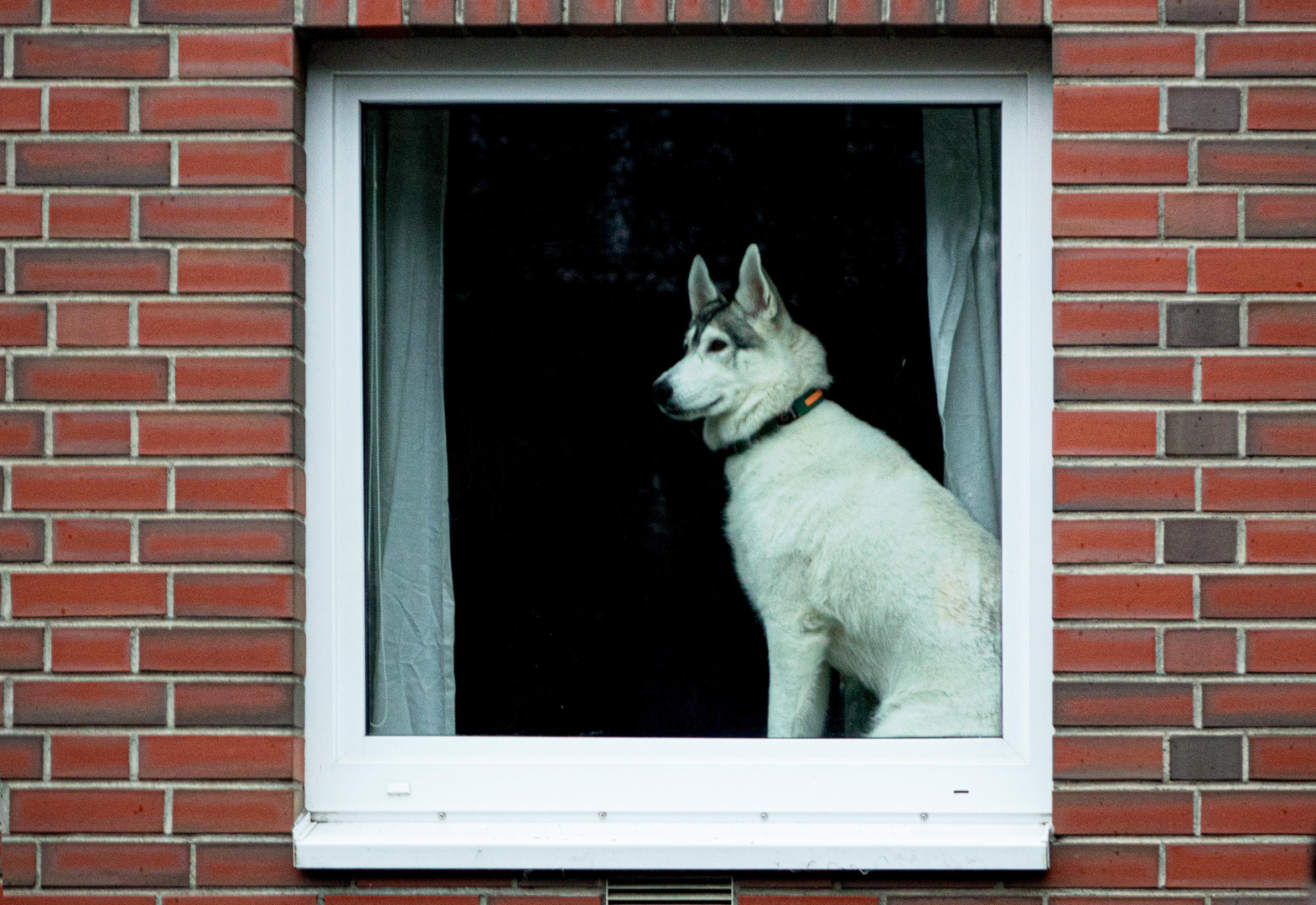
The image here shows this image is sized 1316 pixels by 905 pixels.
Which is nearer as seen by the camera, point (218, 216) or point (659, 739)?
point (218, 216)

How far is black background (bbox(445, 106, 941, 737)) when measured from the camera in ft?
9.91

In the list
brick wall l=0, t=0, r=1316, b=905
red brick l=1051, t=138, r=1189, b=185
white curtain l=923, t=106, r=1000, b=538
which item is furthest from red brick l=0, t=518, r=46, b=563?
red brick l=1051, t=138, r=1189, b=185

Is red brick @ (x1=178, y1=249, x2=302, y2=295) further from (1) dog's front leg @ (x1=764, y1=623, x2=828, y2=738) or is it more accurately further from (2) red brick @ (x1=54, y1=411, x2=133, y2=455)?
(1) dog's front leg @ (x1=764, y1=623, x2=828, y2=738)

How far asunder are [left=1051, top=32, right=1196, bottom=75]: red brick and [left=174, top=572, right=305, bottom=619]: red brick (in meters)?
1.81

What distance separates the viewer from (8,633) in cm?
280

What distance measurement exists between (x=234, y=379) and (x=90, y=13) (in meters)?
0.77

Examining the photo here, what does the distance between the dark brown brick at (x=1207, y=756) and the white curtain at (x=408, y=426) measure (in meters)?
1.45

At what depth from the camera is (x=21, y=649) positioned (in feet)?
9.20

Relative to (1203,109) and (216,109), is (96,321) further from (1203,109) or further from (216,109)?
(1203,109)

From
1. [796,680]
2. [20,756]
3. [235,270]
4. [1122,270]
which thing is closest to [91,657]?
[20,756]

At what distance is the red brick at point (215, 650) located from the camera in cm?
280

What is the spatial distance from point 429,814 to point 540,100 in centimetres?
148

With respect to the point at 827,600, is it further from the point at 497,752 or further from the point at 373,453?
the point at 373,453

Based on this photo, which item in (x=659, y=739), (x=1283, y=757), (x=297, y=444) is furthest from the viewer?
(x=659, y=739)
